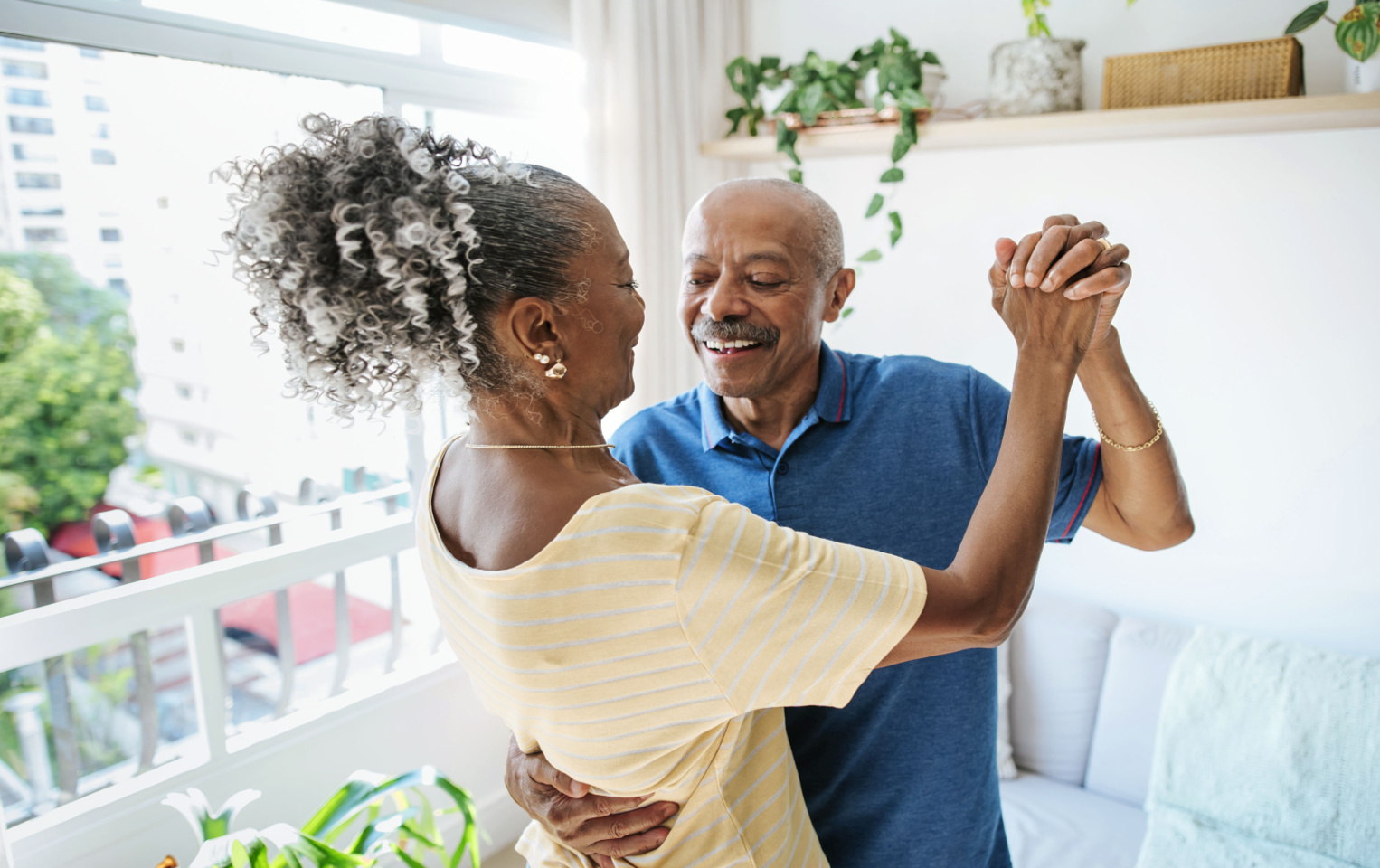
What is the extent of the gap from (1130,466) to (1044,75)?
1.48m

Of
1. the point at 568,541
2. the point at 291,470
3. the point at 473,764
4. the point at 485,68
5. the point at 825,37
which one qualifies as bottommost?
the point at 473,764

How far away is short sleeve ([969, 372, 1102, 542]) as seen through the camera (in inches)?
47.3

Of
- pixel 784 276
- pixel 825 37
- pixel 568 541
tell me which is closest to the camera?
pixel 568 541

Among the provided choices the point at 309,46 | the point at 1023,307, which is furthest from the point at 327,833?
the point at 309,46

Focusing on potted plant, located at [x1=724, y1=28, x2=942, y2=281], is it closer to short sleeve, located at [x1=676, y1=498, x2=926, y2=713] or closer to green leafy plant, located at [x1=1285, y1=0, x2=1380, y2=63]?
green leafy plant, located at [x1=1285, y1=0, x2=1380, y2=63]

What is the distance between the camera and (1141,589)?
2494mm

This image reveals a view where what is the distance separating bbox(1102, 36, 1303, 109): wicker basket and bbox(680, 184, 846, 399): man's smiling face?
1.20 metres

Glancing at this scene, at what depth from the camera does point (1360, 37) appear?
1.72m

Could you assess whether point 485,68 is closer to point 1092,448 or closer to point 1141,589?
point 1092,448

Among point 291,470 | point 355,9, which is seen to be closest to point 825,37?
point 355,9

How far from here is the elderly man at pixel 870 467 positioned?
1194 millimetres

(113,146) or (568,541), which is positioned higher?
(113,146)

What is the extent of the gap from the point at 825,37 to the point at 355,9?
1.53 metres

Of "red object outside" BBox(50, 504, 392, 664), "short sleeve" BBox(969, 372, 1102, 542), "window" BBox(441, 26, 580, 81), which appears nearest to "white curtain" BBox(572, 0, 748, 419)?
"window" BBox(441, 26, 580, 81)
